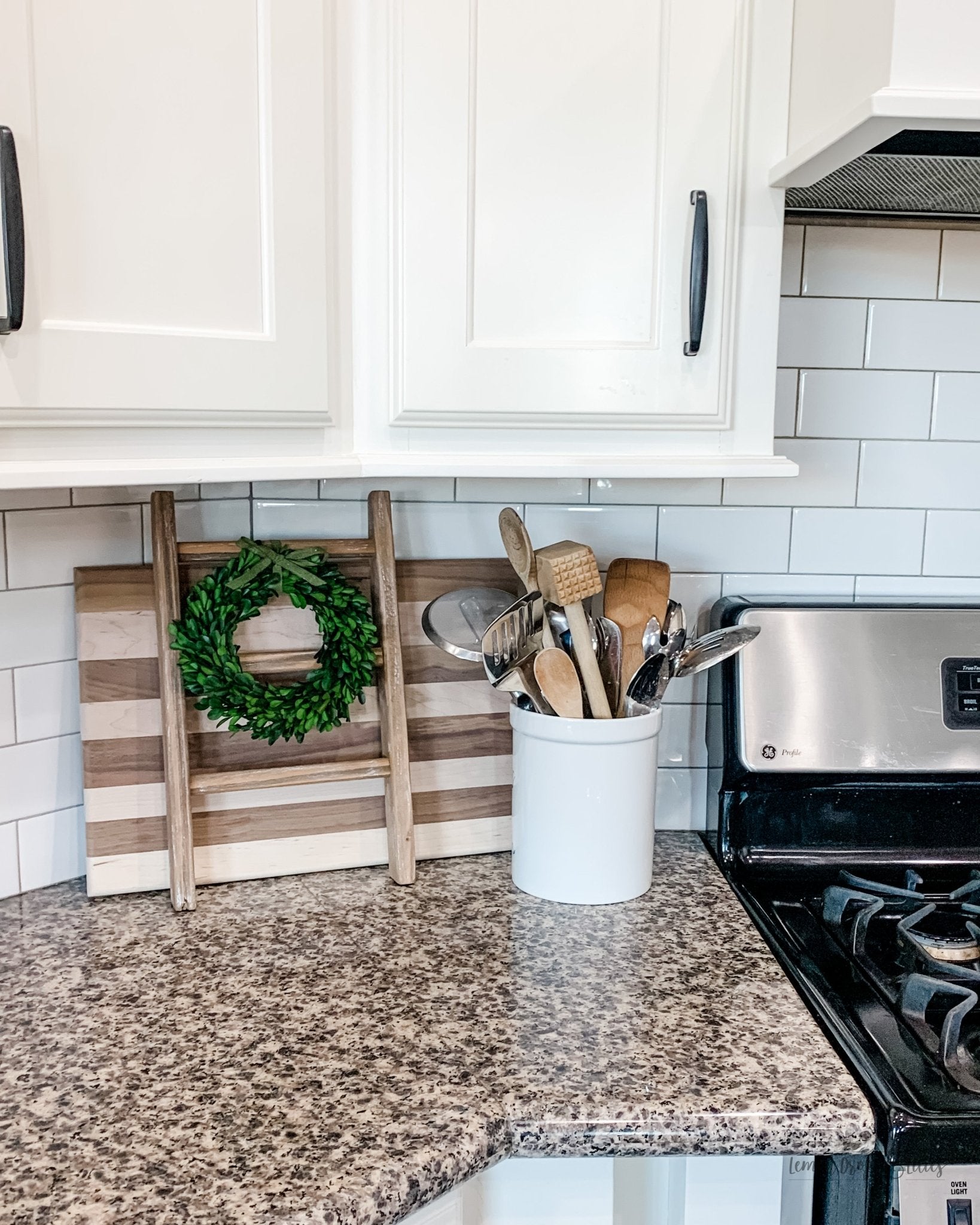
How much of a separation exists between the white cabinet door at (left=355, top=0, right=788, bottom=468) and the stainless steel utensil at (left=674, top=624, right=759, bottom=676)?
285 millimetres

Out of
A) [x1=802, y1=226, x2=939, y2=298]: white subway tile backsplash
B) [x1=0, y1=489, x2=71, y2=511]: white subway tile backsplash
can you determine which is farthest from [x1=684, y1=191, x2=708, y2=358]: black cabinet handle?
[x1=0, y1=489, x2=71, y2=511]: white subway tile backsplash

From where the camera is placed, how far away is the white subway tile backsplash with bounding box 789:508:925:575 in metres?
1.44

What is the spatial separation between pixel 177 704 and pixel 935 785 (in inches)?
35.2

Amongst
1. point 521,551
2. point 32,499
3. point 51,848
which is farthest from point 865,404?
point 51,848

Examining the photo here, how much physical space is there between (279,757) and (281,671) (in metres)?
0.11

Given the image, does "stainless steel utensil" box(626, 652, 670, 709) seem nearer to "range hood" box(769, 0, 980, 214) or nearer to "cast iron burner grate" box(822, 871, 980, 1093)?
"cast iron burner grate" box(822, 871, 980, 1093)

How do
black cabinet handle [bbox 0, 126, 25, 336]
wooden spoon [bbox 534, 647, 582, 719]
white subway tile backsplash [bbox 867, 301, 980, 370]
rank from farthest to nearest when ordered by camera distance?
1. white subway tile backsplash [bbox 867, 301, 980, 370]
2. wooden spoon [bbox 534, 647, 582, 719]
3. black cabinet handle [bbox 0, 126, 25, 336]

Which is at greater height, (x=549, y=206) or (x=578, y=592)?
(x=549, y=206)

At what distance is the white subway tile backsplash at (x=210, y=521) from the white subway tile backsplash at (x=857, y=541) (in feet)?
2.30

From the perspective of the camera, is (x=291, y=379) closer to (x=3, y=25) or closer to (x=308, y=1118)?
(x=3, y=25)

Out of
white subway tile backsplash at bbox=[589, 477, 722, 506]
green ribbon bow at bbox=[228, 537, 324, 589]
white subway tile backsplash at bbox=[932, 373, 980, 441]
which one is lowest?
green ribbon bow at bbox=[228, 537, 324, 589]

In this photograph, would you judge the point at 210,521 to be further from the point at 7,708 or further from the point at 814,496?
the point at 814,496

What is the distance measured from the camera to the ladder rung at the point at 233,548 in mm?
1232

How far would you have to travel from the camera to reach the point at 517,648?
123 cm
